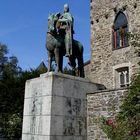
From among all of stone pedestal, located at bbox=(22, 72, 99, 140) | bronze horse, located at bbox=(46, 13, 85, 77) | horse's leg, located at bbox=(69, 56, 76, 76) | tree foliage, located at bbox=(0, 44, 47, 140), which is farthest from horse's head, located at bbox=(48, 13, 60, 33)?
tree foliage, located at bbox=(0, 44, 47, 140)

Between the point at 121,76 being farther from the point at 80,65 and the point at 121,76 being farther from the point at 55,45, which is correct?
the point at 55,45

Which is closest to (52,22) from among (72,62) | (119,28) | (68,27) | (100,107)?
(68,27)

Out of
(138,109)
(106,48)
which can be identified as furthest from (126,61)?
(138,109)

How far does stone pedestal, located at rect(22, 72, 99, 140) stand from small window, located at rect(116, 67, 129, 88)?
8734 mm

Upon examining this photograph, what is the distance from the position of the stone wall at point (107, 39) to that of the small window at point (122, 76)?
351 mm

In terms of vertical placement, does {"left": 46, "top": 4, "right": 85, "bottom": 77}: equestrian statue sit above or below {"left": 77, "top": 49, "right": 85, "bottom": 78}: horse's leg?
above

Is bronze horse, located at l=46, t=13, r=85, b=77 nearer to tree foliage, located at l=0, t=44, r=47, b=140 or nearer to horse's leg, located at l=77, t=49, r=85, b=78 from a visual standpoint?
horse's leg, located at l=77, t=49, r=85, b=78

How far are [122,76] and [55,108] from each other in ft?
34.2

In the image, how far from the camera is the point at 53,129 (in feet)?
33.5

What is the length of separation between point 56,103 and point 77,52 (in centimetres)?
231

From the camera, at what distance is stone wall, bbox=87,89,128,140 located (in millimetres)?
10977

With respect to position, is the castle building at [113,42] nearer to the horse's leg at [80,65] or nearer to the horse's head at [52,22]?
the horse's leg at [80,65]

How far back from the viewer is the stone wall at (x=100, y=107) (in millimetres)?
10977

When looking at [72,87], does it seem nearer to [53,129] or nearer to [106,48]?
[53,129]
